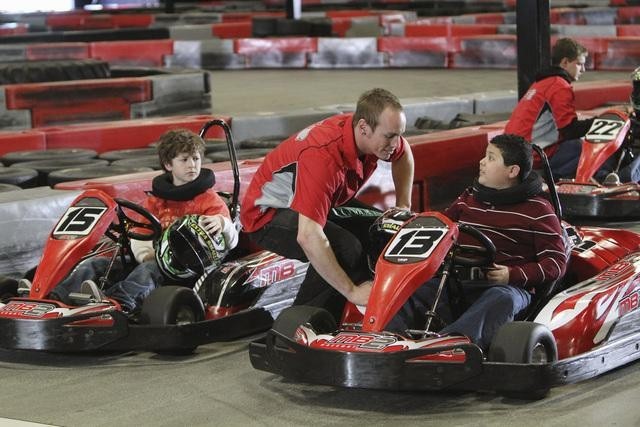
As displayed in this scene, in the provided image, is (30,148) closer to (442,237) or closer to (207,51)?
(442,237)

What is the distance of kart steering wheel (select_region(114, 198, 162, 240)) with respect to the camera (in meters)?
4.12

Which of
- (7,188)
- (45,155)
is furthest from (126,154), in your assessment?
(7,188)

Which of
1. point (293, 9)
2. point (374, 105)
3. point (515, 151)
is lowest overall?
point (515, 151)

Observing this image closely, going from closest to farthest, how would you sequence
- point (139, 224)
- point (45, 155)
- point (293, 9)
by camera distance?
point (139, 224) < point (45, 155) < point (293, 9)

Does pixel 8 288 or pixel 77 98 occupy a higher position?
pixel 77 98

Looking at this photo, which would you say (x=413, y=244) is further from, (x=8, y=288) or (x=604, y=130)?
(x=604, y=130)

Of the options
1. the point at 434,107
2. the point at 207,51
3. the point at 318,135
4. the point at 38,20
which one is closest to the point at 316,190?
the point at 318,135

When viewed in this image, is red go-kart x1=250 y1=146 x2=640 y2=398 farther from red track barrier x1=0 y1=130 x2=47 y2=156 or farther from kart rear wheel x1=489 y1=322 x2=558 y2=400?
red track barrier x1=0 y1=130 x2=47 y2=156

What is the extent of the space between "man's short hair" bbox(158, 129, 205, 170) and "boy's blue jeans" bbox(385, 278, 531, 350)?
1056mm

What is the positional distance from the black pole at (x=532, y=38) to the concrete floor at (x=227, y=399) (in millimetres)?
3769

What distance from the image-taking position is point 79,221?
13.4 feet

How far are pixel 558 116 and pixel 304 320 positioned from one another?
3205mm

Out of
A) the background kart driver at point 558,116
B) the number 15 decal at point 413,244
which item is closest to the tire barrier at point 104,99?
the background kart driver at point 558,116

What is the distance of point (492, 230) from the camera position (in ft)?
12.0
